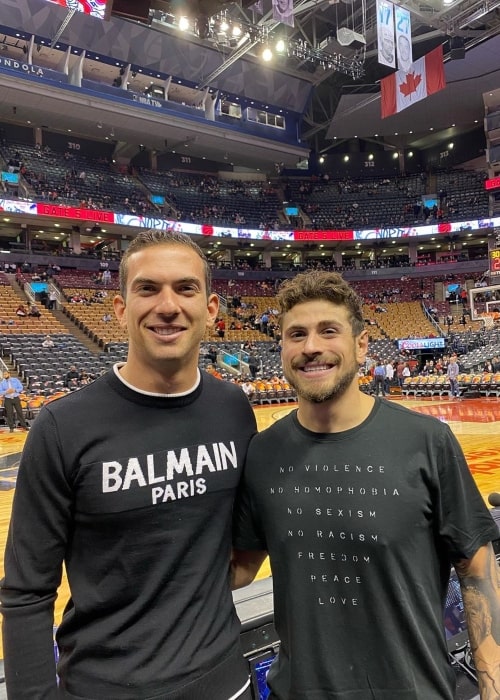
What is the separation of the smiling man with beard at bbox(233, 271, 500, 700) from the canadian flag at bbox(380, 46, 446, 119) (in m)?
22.1

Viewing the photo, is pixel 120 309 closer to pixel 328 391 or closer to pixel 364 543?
pixel 328 391

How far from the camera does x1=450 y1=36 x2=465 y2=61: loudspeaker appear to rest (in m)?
23.4

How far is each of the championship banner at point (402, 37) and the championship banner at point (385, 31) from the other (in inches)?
8.7

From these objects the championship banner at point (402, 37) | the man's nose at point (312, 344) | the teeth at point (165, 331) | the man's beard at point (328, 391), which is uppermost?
the championship banner at point (402, 37)

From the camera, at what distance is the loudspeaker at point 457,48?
76.8ft

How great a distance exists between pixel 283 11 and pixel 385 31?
3352mm

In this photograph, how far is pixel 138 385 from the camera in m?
1.37

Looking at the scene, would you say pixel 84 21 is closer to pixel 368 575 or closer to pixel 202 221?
pixel 202 221

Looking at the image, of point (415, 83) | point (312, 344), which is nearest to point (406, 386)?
point (415, 83)

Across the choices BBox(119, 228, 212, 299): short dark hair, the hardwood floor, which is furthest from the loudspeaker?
BBox(119, 228, 212, 299): short dark hair

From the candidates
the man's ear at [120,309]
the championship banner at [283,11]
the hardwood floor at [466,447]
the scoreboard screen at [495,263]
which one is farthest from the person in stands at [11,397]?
the scoreboard screen at [495,263]

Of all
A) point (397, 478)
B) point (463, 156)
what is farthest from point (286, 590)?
point (463, 156)

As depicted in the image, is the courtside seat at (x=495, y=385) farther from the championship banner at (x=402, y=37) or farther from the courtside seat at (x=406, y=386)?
the championship banner at (x=402, y=37)

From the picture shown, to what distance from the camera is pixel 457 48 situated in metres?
23.6
